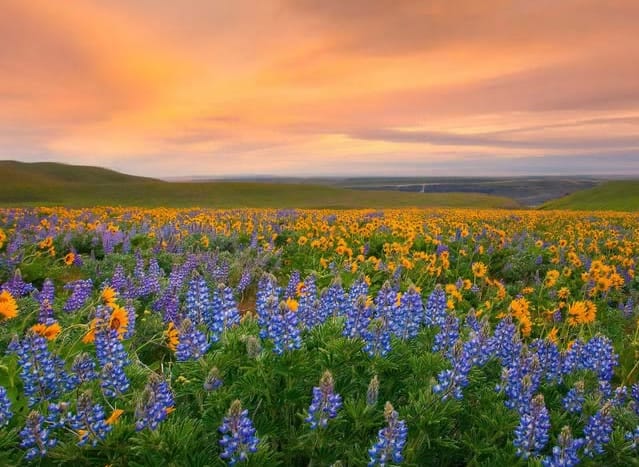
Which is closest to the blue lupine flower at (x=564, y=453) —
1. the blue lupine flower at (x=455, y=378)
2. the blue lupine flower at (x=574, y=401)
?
the blue lupine flower at (x=455, y=378)

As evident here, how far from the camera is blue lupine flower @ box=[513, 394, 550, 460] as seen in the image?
2.36 metres

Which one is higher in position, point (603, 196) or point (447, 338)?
point (447, 338)

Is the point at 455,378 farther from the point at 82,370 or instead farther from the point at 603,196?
the point at 603,196

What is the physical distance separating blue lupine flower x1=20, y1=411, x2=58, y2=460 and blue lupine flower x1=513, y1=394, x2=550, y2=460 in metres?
2.40

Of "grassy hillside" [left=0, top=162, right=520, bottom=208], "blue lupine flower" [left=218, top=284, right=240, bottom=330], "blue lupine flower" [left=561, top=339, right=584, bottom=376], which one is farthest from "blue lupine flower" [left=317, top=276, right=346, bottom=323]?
"grassy hillside" [left=0, top=162, right=520, bottom=208]

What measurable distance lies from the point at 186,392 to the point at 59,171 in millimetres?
111887

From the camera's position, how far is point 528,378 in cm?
264

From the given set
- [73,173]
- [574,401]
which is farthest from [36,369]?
[73,173]

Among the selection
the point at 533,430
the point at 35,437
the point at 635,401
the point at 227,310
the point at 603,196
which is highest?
the point at 227,310

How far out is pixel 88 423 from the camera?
7.49 feet

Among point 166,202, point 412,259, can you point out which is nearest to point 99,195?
point 166,202

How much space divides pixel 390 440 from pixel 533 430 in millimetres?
799

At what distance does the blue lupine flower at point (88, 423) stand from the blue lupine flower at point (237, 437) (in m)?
0.67

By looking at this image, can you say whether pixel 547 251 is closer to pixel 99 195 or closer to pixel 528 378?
pixel 528 378
